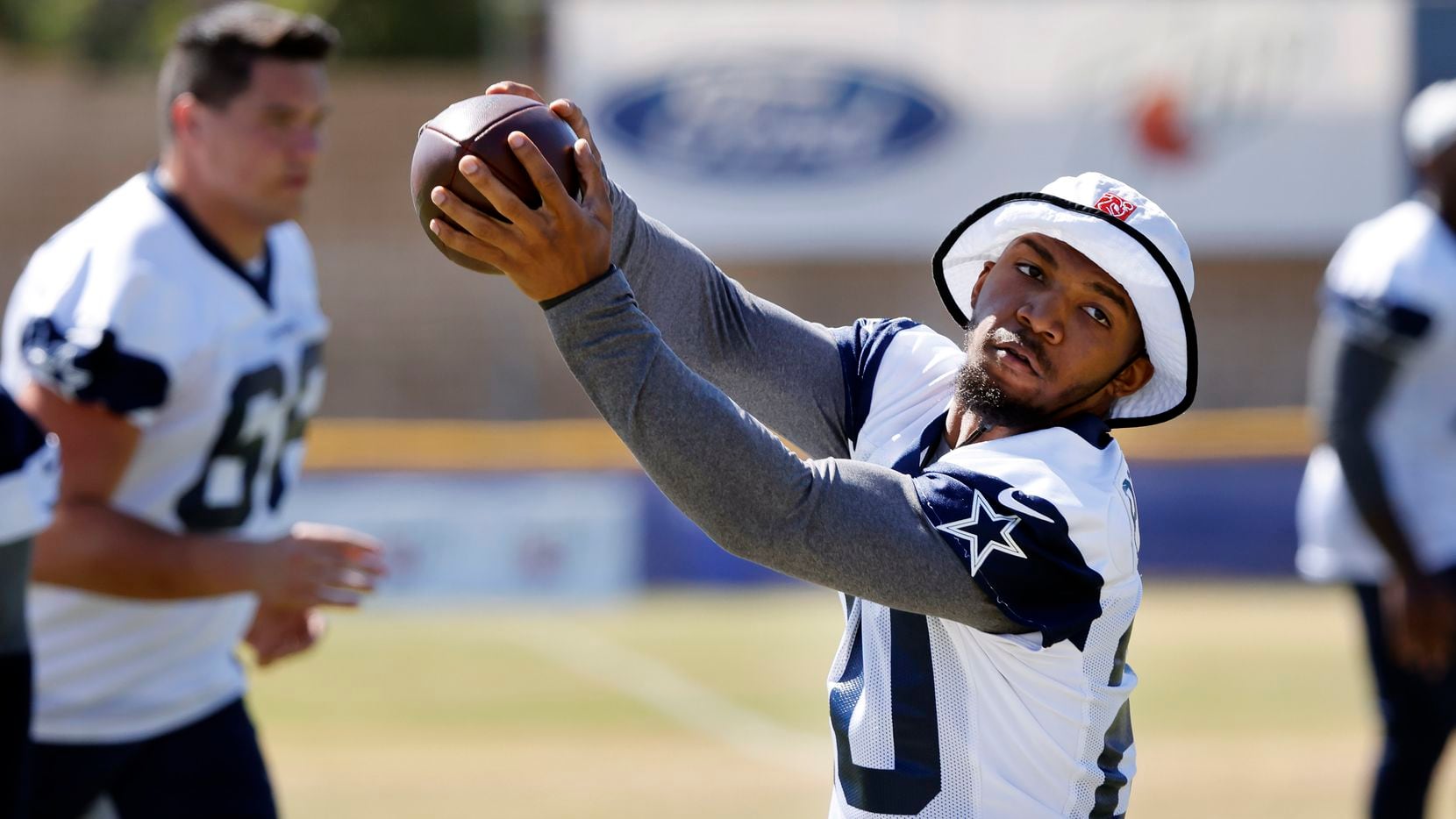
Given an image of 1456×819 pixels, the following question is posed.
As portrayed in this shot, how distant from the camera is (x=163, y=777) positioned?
4.33 meters

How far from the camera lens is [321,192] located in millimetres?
25109

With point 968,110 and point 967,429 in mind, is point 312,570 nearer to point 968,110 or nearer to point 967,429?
point 967,429

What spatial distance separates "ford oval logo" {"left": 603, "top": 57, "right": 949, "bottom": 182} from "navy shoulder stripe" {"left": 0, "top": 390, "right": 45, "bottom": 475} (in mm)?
20867

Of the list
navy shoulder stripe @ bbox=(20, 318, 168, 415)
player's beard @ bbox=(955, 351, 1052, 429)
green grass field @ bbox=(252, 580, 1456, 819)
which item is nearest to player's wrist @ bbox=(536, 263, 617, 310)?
player's beard @ bbox=(955, 351, 1052, 429)

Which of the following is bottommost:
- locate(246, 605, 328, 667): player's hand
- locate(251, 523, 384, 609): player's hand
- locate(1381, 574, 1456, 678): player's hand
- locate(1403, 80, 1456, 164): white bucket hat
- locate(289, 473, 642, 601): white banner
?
locate(289, 473, 642, 601): white banner

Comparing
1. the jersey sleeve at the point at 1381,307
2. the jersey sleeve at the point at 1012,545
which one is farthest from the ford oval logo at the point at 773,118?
the jersey sleeve at the point at 1012,545

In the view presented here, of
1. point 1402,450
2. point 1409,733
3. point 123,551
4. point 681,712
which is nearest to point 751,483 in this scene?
point 123,551

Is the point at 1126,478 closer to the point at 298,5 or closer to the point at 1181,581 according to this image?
the point at 1181,581

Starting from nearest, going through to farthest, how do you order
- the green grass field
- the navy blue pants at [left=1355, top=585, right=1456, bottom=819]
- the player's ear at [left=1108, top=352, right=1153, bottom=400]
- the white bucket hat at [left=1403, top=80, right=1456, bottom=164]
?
the player's ear at [left=1108, top=352, right=1153, bottom=400]
the navy blue pants at [left=1355, top=585, right=1456, bottom=819]
the white bucket hat at [left=1403, top=80, right=1456, bottom=164]
the green grass field

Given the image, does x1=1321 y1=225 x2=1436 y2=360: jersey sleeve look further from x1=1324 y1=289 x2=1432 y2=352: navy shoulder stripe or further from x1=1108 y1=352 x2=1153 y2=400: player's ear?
x1=1108 y1=352 x2=1153 y2=400: player's ear

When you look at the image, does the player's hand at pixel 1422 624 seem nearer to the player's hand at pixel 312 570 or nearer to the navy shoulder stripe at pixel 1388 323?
the navy shoulder stripe at pixel 1388 323

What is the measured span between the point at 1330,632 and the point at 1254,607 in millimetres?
1423

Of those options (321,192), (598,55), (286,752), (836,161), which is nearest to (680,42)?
(598,55)

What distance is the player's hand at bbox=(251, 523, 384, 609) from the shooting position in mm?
4145
